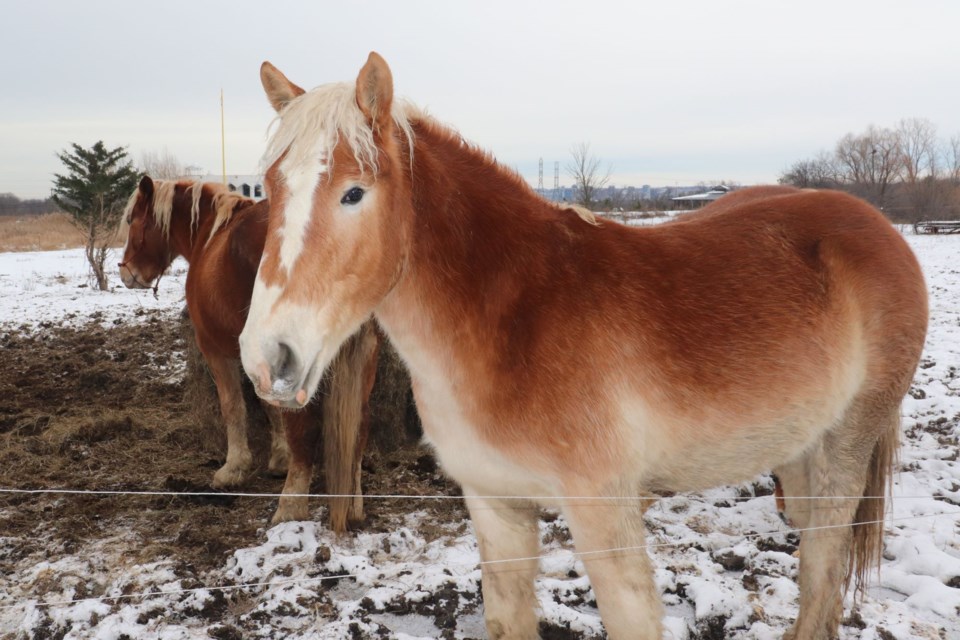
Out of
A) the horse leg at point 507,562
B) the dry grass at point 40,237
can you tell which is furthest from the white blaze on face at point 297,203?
the dry grass at point 40,237

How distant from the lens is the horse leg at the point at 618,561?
1.92 metres

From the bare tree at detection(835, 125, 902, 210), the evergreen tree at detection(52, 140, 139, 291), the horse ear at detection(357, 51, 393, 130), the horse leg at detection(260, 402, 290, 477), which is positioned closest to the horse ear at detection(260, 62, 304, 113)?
the horse ear at detection(357, 51, 393, 130)

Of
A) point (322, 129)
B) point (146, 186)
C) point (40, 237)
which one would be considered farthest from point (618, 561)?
point (40, 237)

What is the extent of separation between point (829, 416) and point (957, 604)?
1323 millimetres

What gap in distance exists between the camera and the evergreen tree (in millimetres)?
14734

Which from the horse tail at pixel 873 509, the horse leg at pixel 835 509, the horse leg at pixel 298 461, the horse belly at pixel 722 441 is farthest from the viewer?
the horse leg at pixel 298 461

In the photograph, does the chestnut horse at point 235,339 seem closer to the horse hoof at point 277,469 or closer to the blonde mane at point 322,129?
the horse hoof at point 277,469

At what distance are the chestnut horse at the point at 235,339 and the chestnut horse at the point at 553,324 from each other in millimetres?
1753

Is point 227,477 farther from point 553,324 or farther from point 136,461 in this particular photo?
point 553,324

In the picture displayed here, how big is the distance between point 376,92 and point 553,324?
880 mm

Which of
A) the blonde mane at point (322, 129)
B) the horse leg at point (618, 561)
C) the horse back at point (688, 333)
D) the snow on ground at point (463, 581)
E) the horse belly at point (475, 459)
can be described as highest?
the blonde mane at point (322, 129)

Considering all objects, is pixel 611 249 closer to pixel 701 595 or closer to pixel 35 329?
pixel 701 595

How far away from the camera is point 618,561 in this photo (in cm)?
194

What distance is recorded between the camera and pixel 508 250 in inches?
78.9
